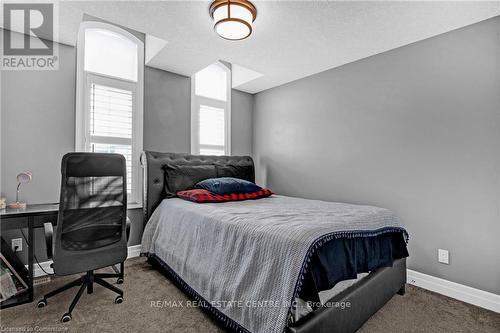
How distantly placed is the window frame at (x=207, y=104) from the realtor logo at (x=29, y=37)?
1630mm

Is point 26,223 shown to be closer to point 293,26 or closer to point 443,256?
point 293,26

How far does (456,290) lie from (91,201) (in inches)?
123

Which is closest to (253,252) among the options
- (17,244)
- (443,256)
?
(443,256)

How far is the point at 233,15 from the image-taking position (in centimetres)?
202

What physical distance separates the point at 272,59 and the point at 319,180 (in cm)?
165

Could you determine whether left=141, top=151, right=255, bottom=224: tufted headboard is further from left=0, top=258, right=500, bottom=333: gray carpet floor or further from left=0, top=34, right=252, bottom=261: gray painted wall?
left=0, top=258, right=500, bottom=333: gray carpet floor

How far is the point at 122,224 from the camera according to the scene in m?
2.13

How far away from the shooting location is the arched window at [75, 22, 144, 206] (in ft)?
9.55

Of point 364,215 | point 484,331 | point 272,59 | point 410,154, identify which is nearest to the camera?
point 484,331

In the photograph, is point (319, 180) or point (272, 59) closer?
point (272, 59)

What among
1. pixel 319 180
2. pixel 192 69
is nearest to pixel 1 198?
pixel 192 69

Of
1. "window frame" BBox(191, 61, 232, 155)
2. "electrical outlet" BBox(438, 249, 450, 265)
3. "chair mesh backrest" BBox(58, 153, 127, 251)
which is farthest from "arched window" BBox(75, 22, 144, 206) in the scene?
"electrical outlet" BBox(438, 249, 450, 265)

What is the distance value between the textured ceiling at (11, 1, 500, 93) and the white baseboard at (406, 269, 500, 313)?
229 centimetres

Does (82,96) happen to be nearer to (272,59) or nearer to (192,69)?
(192,69)
